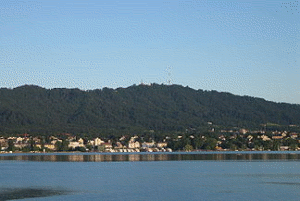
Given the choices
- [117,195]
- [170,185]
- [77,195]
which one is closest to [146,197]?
Answer: [117,195]

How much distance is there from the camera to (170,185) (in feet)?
208

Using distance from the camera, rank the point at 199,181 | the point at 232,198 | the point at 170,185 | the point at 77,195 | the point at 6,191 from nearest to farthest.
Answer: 1. the point at 232,198
2. the point at 77,195
3. the point at 6,191
4. the point at 170,185
5. the point at 199,181

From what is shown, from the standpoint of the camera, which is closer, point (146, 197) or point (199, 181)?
point (146, 197)

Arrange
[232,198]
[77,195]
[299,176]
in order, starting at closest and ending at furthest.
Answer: [232,198] < [77,195] < [299,176]

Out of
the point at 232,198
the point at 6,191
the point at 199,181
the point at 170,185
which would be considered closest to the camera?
the point at 232,198

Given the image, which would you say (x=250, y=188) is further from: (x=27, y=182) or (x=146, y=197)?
(x=27, y=182)

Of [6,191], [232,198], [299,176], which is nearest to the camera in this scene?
[232,198]

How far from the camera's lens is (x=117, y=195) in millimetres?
53688

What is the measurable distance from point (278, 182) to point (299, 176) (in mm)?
9279

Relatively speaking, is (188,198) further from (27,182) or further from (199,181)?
(27,182)

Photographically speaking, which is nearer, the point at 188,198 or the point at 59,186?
the point at 188,198

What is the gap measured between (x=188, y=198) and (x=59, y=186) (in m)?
17.5

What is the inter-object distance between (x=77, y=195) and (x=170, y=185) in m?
11.9

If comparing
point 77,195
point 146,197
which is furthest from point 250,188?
point 77,195
